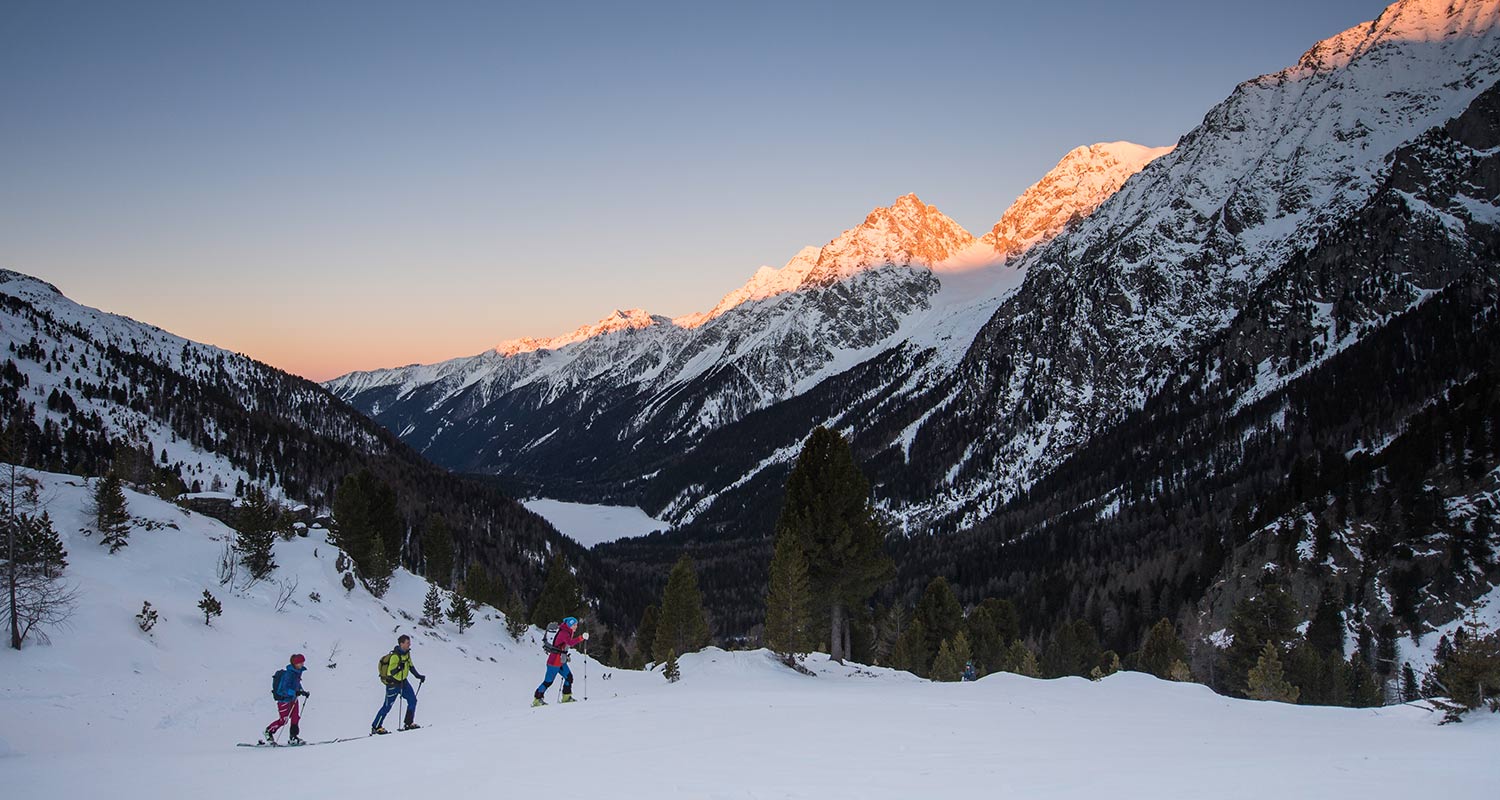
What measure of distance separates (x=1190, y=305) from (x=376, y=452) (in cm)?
20546

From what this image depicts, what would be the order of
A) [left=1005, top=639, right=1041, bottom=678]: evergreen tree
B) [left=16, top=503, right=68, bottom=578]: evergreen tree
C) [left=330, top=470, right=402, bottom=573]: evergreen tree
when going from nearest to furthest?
[left=16, top=503, right=68, bottom=578]: evergreen tree < [left=1005, top=639, right=1041, bottom=678]: evergreen tree < [left=330, top=470, right=402, bottom=573]: evergreen tree

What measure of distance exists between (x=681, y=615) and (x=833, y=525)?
20431mm

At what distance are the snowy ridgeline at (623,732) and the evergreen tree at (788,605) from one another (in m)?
1.92

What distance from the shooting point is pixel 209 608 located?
83.8 feet

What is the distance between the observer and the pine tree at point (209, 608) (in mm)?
25516

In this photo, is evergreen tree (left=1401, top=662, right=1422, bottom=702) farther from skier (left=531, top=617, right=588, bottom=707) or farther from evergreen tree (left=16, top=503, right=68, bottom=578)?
evergreen tree (left=16, top=503, right=68, bottom=578)

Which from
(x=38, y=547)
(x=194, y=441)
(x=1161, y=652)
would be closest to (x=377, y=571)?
(x=38, y=547)

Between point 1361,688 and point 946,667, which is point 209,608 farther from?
point 1361,688

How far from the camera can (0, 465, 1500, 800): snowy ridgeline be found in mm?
9852

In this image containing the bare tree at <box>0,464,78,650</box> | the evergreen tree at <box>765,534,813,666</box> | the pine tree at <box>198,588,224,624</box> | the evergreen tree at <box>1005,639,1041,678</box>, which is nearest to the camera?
the bare tree at <box>0,464,78,650</box>

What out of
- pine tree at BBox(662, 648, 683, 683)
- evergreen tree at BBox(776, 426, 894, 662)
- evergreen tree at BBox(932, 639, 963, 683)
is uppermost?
evergreen tree at BBox(776, 426, 894, 662)

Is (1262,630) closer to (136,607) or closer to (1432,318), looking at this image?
(136,607)

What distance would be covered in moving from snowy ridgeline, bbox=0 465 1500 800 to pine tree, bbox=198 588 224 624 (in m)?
0.39

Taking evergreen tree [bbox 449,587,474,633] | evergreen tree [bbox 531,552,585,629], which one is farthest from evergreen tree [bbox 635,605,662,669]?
evergreen tree [bbox 449,587,474,633]
